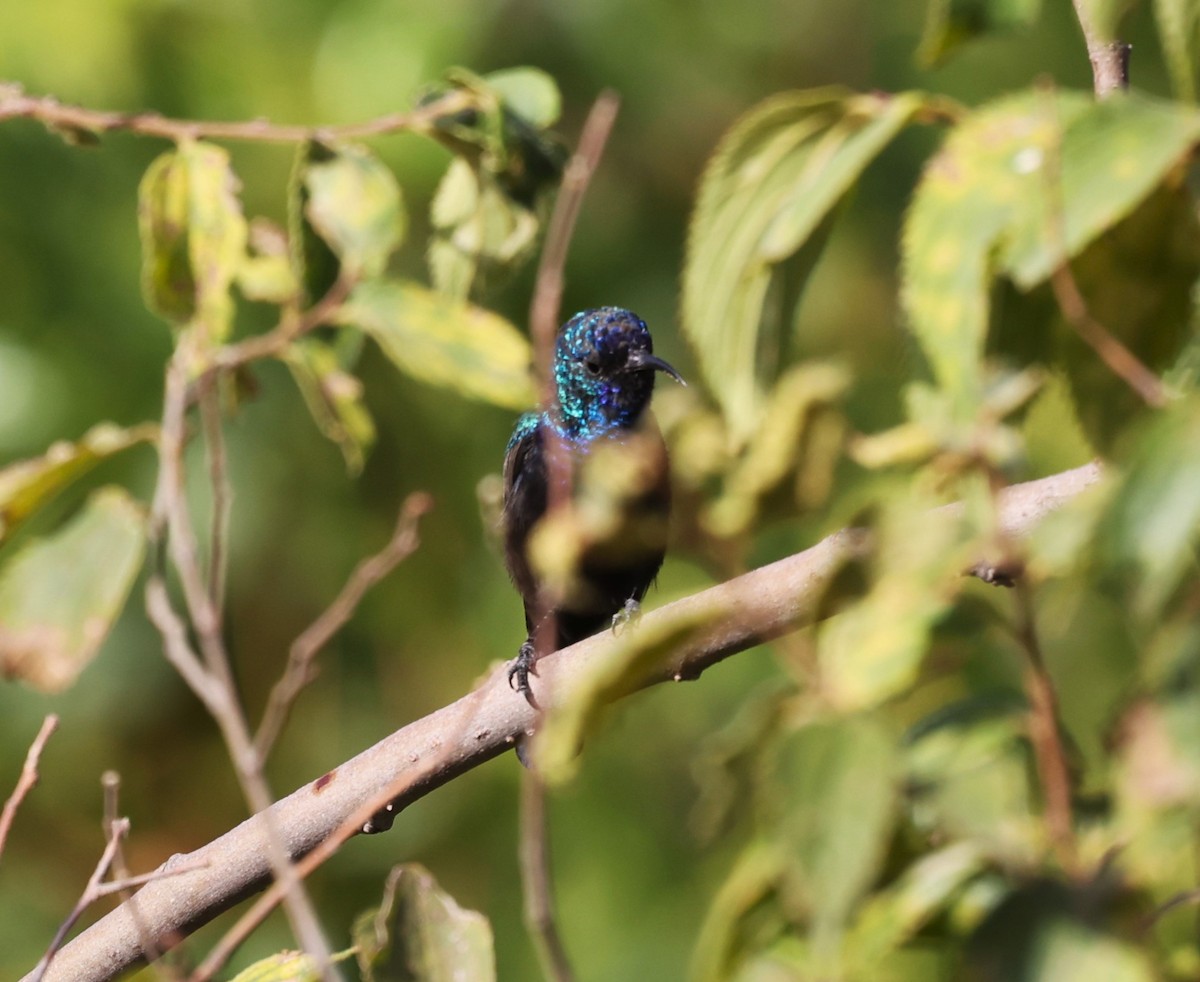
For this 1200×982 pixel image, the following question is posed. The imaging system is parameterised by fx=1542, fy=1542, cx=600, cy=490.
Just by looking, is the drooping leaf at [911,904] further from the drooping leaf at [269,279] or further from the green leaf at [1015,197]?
the drooping leaf at [269,279]

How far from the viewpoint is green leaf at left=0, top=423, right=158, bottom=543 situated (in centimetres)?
173

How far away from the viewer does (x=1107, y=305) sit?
1.32 m

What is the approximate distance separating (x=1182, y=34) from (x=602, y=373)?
2.98 m

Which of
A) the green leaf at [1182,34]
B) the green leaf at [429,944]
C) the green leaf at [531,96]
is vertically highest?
the green leaf at [531,96]

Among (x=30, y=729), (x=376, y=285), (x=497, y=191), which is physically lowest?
(x=376, y=285)

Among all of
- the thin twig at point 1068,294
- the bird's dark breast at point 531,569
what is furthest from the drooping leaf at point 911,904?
the bird's dark breast at point 531,569

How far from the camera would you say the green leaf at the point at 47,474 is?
67.9 inches

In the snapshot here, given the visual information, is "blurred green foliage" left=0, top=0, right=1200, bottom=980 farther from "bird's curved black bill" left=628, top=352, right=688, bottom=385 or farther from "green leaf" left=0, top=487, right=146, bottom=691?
"bird's curved black bill" left=628, top=352, right=688, bottom=385

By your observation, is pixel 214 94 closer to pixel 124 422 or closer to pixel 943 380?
pixel 124 422

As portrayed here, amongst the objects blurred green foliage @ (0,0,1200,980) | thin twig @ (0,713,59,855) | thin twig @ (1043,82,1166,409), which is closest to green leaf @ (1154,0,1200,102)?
blurred green foliage @ (0,0,1200,980)

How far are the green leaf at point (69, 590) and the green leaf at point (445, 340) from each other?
1.17ft

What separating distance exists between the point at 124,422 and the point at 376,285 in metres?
4.41

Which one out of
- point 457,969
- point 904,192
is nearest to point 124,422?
point 904,192

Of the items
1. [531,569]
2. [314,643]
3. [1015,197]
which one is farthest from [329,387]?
[531,569]
